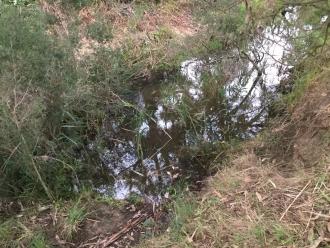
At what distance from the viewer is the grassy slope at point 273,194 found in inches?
137

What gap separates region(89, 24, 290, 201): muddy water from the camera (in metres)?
5.41

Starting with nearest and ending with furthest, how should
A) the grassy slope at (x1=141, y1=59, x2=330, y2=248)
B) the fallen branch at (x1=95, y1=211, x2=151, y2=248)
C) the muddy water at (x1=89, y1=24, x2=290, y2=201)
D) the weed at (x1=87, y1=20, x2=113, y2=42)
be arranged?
the grassy slope at (x1=141, y1=59, x2=330, y2=248), the fallen branch at (x1=95, y1=211, x2=151, y2=248), the muddy water at (x1=89, y1=24, x2=290, y2=201), the weed at (x1=87, y1=20, x2=113, y2=42)

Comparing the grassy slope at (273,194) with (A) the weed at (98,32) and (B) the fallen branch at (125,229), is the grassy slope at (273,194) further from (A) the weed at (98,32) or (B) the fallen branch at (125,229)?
(A) the weed at (98,32)

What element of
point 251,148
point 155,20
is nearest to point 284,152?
point 251,148

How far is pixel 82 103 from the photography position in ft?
18.4

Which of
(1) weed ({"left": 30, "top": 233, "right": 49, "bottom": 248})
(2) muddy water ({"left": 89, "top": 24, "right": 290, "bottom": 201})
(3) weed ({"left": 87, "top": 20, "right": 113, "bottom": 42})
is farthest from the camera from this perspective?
(3) weed ({"left": 87, "top": 20, "right": 113, "bottom": 42})

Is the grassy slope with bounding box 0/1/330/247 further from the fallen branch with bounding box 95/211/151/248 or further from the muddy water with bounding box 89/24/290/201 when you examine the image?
the muddy water with bounding box 89/24/290/201

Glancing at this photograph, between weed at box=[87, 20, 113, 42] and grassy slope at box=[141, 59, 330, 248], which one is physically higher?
weed at box=[87, 20, 113, 42]

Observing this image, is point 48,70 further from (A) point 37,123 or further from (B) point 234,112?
(B) point 234,112

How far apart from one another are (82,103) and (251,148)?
7.09 ft

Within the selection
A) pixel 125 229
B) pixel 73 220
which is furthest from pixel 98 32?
pixel 125 229

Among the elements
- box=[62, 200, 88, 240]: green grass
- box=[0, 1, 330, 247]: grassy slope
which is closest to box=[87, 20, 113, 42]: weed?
box=[0, 1, 330, 247]: grassy slope

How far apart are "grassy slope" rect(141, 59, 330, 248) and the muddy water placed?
68 centimetres

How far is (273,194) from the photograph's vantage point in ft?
12.8
